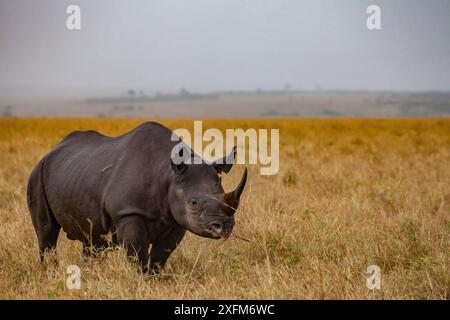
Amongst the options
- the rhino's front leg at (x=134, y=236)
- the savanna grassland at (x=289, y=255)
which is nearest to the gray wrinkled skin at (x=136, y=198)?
the rhino's front leg at (x=134, y=236)

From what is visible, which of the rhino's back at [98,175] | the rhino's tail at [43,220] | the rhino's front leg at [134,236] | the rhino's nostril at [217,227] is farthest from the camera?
the rhino's tail at [43,220]

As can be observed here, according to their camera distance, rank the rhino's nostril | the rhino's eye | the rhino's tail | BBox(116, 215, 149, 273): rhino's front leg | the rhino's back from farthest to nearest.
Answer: the rhino's tail
the rhino's back
BBox(116, 215, 149, 273): rhino's front leg
the rhino's eye
the rhino's nostril

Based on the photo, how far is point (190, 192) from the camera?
523 centimetres

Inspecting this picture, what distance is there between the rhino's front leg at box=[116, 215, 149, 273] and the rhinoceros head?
30cm

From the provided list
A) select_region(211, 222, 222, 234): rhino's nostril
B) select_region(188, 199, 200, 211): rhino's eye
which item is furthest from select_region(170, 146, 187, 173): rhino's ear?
select_region(211, 222, 222, 234): rhino's nostril

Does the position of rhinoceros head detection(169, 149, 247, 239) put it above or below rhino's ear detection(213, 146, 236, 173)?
below

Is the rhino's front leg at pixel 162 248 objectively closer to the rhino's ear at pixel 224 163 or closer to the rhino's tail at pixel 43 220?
the rhino's ear at pixel 224 163

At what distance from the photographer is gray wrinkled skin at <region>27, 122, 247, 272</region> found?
5.17 meters

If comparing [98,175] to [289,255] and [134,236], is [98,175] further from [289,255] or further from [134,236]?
[289,255]

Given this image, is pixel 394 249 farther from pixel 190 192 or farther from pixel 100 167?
pixel 100 167

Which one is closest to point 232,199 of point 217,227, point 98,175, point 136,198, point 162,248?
point 217,227

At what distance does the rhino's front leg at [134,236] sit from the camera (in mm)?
5426

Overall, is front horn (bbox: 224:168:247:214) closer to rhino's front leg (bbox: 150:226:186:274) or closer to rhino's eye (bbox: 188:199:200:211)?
rhino's eye (bbox: 188:199:200:211)
